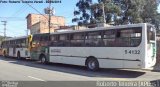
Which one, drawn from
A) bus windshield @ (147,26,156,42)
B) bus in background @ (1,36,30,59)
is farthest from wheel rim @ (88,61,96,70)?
bus in background @ (1,36,30,59)

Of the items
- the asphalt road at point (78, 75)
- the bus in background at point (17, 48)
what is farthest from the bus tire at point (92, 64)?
the bus in background at point (17, 48)

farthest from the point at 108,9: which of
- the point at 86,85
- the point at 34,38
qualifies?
the point at 86,85

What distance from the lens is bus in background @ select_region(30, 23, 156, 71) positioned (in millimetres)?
17234

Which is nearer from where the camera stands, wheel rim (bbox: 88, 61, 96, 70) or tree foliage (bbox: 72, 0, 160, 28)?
wheel rim (bbox: 88, 61, 96, 70)

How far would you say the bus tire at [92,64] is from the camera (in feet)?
66.1

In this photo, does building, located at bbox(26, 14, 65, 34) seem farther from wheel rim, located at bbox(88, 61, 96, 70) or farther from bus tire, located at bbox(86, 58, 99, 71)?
wheel rim, located at bbox(88, 61, 96, 70)

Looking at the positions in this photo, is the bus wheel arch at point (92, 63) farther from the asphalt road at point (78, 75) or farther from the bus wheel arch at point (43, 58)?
the bus wheel arch at point (43, 58)

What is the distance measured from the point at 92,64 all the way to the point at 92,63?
8 cm

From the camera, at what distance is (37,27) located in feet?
247

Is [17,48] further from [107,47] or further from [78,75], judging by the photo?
[78,75]

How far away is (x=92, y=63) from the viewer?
67.4ft

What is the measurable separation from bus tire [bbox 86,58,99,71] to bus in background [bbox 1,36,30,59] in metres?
11.9

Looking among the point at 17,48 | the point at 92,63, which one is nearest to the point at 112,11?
the point at 17,48

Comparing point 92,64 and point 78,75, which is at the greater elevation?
point 92,64
